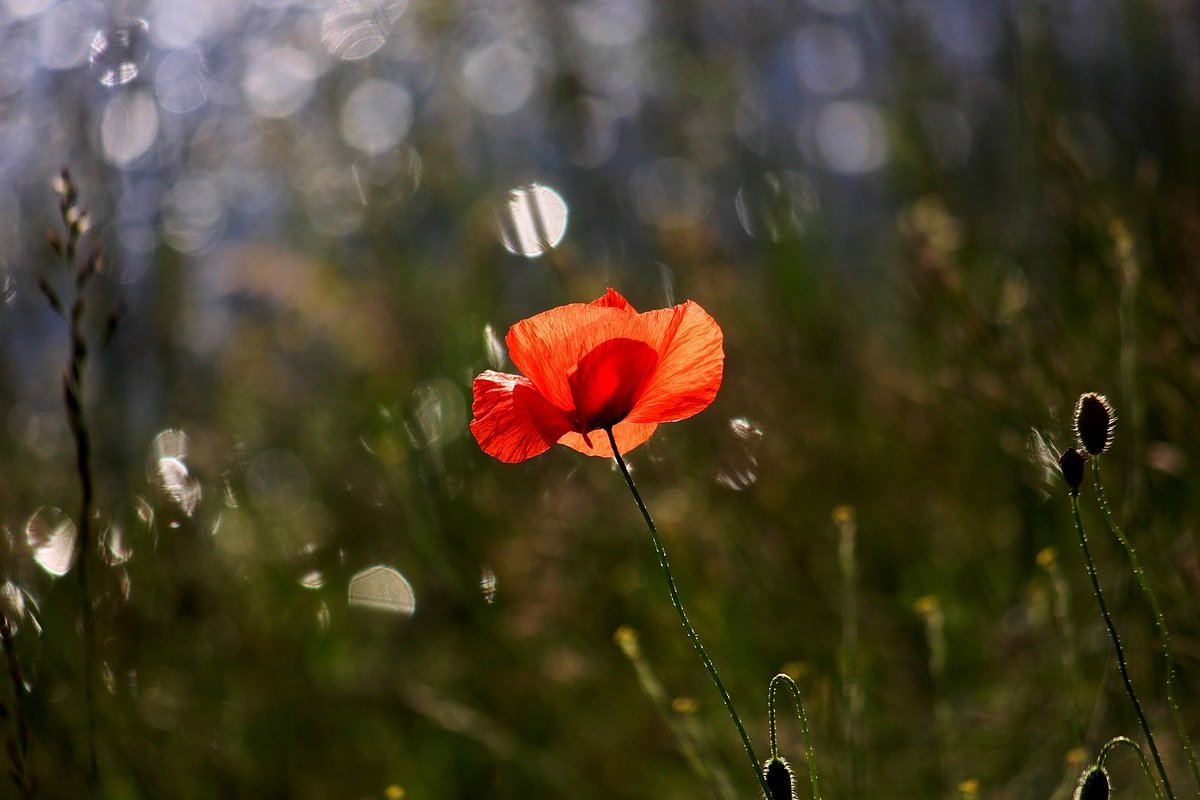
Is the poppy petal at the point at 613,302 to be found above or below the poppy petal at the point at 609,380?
above

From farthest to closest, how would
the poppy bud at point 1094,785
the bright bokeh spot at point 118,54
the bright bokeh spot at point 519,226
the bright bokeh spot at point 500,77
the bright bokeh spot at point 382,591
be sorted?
the bright bokeh spot at point 500,77 → the bright bokeh spot at point 382,591 → the bright bokeh spot at point 519,226 → the bright bokeh spot at point 118,54 → the poppy bud at point 1094,785

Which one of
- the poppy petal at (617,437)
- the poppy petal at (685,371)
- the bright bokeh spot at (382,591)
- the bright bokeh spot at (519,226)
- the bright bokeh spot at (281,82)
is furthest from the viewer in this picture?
the bright bokeh spot at (281,82)

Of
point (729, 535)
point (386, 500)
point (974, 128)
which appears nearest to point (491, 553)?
point (386, 500)

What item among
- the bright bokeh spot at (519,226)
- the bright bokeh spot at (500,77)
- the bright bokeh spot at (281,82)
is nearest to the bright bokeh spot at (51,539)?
the bright bokeh spot at (519,226)

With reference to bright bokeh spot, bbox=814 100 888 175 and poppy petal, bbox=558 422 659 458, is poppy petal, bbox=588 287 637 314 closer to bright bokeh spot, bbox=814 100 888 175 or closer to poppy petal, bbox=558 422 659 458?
poppy petal, bbox=558 422 659 458

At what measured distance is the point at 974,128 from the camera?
2.89 metres

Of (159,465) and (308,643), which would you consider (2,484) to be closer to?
(159,465)

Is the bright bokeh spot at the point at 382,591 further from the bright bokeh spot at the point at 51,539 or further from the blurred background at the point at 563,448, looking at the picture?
the bright bokeh spot at the point at 51,539

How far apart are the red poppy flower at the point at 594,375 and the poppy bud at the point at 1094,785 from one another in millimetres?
320

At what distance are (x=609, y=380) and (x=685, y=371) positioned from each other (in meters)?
0.06

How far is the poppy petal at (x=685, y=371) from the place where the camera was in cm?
71

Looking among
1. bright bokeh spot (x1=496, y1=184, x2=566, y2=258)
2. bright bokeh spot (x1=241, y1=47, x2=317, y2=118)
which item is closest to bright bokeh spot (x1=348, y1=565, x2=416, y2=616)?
bright bokeh spot (x1=496, y1=184, x2=566, y2=258)

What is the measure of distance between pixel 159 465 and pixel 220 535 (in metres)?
0.41

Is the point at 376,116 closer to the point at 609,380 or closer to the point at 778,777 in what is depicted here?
the point at 609,380
